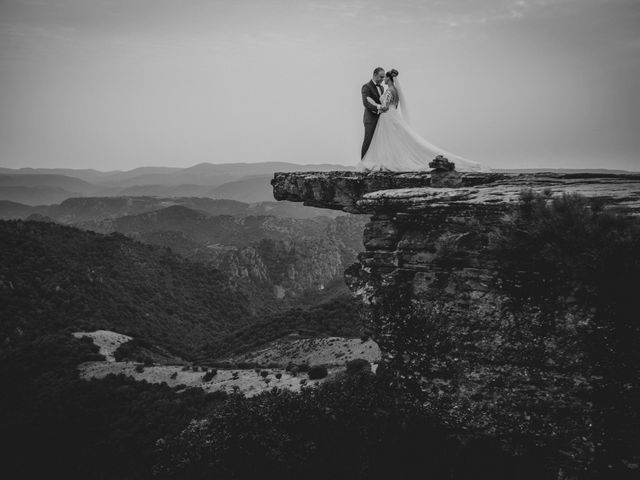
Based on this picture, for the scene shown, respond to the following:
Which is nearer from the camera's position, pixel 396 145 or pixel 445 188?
pixel 445 188

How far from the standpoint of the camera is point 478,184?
8844 millimetres

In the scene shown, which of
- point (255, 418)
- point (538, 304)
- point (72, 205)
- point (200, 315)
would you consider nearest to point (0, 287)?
point (200, 315)

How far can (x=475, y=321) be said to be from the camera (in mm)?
7301

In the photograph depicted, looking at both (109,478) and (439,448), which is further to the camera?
(109,478)

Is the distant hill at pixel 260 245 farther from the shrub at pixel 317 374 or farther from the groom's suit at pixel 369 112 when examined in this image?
the groom's suit at pixel 369 112

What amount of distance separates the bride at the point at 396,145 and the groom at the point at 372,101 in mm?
106

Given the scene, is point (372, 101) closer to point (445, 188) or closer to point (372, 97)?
point (372, 97)

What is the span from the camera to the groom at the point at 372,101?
36.0 ft

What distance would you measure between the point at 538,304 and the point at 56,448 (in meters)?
24.1

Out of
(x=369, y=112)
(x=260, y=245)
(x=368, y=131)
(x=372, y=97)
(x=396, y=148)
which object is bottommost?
(x=260, y=245)

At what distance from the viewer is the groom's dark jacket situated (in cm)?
1099

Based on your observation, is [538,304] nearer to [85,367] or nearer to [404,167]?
[404,167]

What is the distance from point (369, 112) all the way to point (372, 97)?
0.42 meters

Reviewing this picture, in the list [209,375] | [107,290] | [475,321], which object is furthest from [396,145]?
[107,290]
